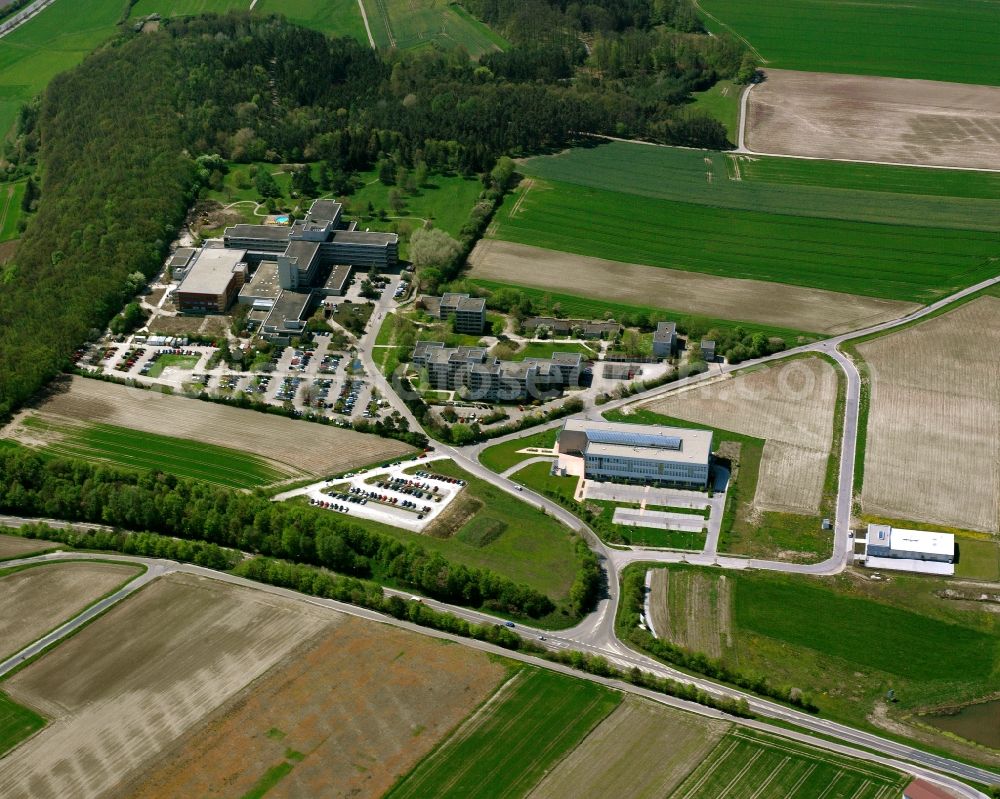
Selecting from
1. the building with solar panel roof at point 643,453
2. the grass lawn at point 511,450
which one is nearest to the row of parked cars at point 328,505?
the grass lawn at point 511,450

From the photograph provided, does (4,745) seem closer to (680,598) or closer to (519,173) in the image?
(680,598)

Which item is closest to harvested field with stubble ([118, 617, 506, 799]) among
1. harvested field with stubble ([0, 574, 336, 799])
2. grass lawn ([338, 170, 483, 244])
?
harvested field with stubble ([0, 574, 336, 799])

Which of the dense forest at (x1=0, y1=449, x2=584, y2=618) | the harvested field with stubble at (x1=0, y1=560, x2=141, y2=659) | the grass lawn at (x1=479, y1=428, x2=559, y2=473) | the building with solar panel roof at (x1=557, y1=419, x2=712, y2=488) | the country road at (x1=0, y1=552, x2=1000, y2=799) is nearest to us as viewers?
the country road at (x1=0, y1=552, x2=1000, y2=799)

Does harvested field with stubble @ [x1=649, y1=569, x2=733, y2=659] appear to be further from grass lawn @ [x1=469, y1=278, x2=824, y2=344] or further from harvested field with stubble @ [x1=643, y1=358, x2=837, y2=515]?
grass lawn @ [x1=469, y1=278, x2=824, y2=344]

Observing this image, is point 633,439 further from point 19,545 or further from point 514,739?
point 19,545

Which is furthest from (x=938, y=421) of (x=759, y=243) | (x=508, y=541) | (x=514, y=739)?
(x=514, y=739)

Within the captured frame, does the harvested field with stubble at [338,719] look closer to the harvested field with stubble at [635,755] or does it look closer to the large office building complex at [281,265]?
the harvested field with stubble at [635,755]

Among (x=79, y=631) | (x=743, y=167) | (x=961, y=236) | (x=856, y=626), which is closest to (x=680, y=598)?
(x=856, y=626)
